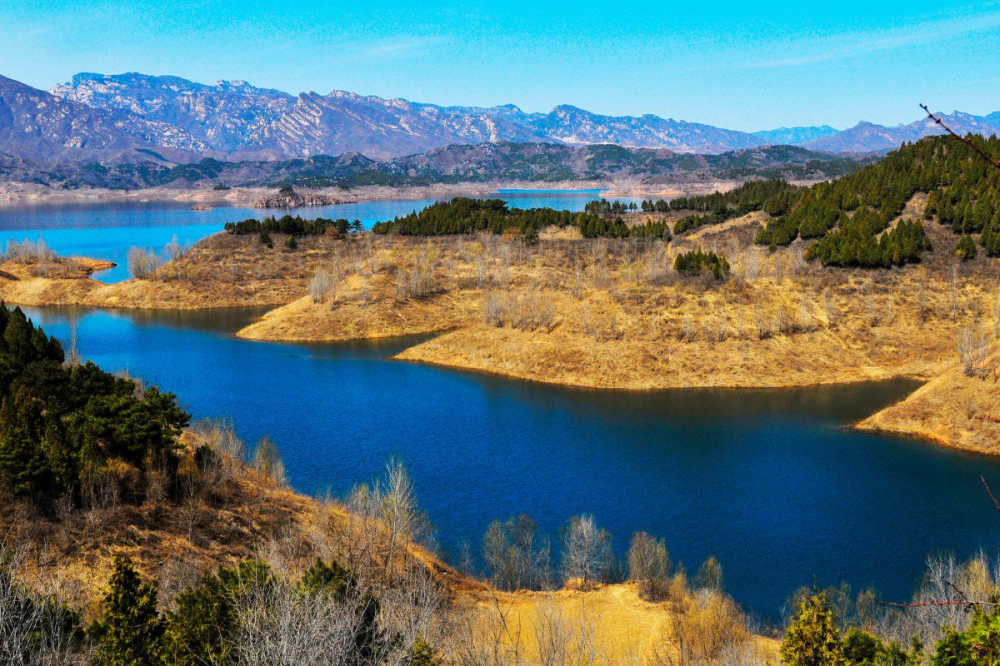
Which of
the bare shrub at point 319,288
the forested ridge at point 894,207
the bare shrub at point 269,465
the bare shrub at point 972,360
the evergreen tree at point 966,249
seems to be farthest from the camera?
the bare shrub at point 319,288

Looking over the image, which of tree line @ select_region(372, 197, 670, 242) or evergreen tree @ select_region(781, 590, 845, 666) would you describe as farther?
tree line @ select_region(372, 197, 670, 242)

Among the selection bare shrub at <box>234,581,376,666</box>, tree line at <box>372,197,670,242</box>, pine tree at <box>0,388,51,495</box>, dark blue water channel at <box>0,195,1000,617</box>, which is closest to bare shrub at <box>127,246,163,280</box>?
tree line at <box>372,197,670,242</box>

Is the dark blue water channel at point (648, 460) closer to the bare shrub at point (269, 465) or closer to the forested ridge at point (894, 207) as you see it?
the bare shrub at point (269, 465)

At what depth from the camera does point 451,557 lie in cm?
4791

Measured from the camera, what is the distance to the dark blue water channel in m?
50.0

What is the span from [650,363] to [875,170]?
273ft

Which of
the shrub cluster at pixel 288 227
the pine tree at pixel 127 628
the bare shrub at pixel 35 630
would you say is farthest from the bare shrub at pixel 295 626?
the shrub cluster at pixel 288 227

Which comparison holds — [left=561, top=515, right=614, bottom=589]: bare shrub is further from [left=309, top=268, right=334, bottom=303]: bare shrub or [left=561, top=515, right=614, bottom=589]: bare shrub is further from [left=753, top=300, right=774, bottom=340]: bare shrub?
[left=309, top=268, right=334, bottom=303]: bare shrub

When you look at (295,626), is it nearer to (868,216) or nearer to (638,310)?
(638,310)

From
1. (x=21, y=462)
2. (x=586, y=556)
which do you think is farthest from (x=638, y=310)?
(x=21, y=462)

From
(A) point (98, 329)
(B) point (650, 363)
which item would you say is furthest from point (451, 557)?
(A) point (98, 329)

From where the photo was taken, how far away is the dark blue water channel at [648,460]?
49969 mm

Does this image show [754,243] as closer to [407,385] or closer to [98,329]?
[407,385]

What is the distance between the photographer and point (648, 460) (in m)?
66.2
